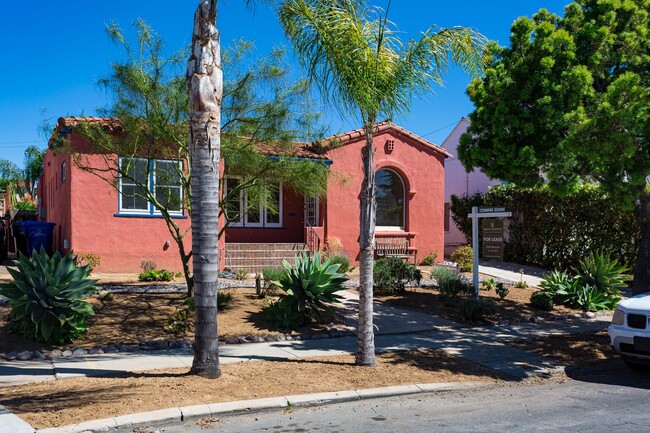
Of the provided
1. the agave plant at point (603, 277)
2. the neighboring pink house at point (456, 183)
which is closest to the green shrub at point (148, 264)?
the agave plant at point (603, 277)

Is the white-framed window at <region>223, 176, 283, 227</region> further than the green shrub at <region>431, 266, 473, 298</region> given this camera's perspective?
No

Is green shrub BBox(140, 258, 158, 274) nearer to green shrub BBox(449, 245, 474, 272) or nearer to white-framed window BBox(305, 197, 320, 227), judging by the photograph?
white-framed window BBox(305, 197, 320, 227)

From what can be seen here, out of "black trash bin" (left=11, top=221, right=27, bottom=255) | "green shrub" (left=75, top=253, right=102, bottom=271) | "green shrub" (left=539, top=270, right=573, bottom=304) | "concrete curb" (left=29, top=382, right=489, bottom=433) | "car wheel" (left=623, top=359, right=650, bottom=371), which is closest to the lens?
"concrete curb" (left=29, top=382, right=489, bottom=433)

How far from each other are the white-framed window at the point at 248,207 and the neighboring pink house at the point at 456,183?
28.7 feet

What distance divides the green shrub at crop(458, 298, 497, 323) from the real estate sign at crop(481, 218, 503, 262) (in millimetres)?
1316

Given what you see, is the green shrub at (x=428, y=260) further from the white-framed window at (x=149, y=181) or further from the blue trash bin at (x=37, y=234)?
the blue trash bin at (x=37, y=234)

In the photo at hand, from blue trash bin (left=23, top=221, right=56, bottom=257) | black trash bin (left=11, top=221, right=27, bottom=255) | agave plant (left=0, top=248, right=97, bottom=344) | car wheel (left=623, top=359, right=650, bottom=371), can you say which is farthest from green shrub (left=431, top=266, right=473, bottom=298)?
black trash bin (left=11, top=221, right=27, bottom=255)

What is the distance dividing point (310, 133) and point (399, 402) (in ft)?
19.4

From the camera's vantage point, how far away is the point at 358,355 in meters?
8.11

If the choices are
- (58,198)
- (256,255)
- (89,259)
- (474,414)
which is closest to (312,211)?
(256,255)

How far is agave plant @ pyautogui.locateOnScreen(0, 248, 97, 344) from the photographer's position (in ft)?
28.3

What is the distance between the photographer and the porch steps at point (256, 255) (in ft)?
52.9

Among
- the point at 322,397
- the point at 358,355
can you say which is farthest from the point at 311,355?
the point at 322,397

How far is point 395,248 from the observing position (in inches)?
742
